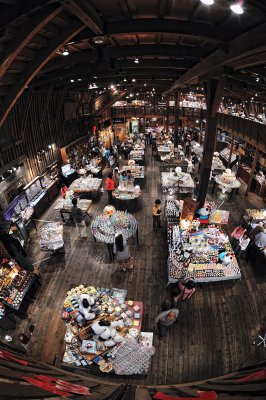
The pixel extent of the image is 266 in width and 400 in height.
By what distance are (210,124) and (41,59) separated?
262 inches

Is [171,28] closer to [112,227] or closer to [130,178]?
[112,227]

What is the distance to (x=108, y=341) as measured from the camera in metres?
5.11

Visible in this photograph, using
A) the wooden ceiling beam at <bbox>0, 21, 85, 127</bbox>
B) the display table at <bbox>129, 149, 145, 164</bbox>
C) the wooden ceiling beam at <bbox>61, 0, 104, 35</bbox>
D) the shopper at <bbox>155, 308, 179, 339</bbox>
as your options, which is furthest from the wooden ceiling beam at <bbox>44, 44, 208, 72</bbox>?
the display table at <bbox>129, 149, 145, 164</bbox>

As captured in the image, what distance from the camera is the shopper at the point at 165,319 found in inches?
222

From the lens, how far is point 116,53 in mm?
7066

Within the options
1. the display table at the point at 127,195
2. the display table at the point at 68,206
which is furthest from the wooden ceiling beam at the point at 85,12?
the display table at the point at 127,195

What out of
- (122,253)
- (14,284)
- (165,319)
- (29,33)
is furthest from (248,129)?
(14,284)

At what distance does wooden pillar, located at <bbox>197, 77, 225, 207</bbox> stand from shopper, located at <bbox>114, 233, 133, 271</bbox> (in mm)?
4592

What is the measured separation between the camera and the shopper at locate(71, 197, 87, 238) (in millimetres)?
10031

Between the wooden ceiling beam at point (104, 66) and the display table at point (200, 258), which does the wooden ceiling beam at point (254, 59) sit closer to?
the wooden ceiling beam at point (104, 66)

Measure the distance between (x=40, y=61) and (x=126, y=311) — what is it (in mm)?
6640

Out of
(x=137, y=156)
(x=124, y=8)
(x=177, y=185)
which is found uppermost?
(x=124, y=8)

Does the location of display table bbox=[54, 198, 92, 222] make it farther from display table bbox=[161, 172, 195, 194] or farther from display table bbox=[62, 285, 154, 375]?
display table bbox=[62, 285, 154, 375]

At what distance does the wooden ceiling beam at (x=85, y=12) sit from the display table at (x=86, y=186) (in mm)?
9030
